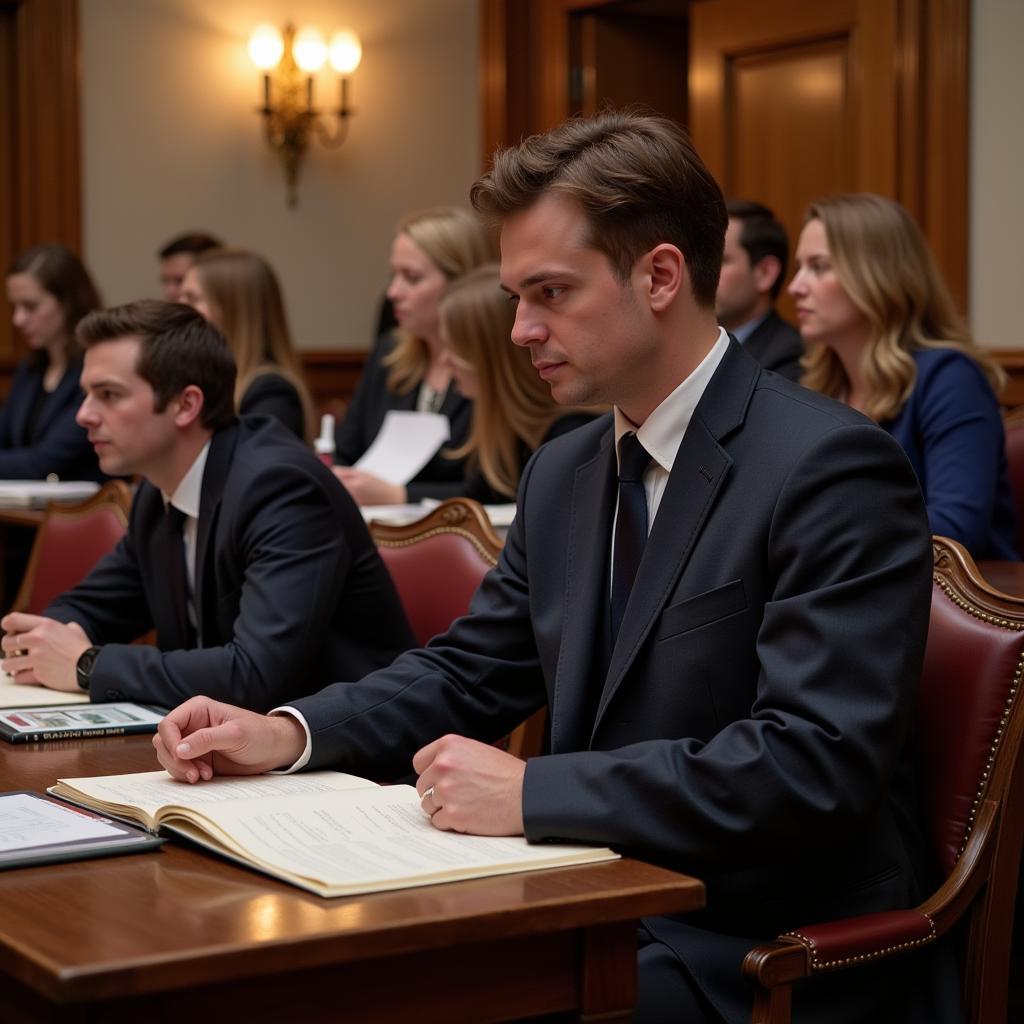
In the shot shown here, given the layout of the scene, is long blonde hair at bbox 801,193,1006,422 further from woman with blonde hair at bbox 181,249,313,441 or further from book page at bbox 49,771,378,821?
book page at bbox 49,771,378,821

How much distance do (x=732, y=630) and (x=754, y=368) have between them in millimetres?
326

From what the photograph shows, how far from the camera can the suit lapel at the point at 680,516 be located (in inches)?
65.6

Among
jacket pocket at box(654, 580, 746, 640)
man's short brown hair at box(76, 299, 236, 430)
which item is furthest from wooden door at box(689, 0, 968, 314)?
jacket pocket at box(654, 580, 746, 640)

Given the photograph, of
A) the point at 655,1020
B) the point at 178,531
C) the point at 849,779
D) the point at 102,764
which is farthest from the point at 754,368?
the point at 178,531

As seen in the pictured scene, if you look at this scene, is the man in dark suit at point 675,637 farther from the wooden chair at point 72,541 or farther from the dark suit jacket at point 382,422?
the dark suit jacket at point 382,422

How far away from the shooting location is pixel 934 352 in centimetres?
361

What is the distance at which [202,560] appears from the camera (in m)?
2.63

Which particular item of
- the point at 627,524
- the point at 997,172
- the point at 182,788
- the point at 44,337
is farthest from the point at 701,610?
the point at 44,337

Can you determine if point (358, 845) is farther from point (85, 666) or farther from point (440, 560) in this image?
point (440, 560)

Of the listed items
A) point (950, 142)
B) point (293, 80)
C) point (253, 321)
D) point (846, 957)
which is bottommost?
point (846, 957)

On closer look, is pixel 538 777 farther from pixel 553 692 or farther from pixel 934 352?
pixel 934 352

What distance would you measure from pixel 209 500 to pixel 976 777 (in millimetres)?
1373

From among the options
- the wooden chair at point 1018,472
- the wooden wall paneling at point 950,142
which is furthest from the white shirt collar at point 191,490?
the wooden wall paneling at point 950,142

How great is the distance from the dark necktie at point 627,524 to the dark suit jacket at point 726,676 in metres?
0.03
